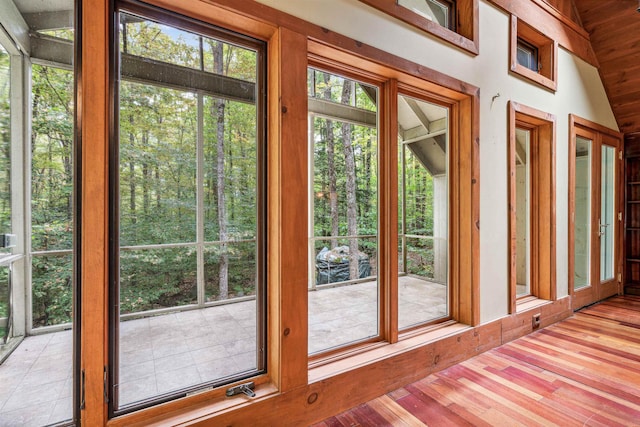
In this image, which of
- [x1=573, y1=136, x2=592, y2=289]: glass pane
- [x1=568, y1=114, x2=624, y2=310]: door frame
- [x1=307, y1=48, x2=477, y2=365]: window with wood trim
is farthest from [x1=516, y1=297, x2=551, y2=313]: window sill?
[x1=573, y1=136, x2=592, y2=289]: glass pane

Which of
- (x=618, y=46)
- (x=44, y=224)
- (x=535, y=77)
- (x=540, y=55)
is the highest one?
(x=618, y=46)

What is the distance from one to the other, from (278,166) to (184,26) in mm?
824

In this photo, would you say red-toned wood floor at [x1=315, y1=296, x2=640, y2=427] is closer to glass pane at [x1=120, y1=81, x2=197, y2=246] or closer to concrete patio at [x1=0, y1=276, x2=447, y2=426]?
concrete patio at [x1=0, y1=276, x2=447, y2=426]

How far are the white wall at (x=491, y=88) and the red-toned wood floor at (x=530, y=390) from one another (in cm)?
45

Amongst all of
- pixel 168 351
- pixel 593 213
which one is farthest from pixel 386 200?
pixel 593 213

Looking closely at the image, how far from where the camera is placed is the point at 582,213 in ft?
12.5

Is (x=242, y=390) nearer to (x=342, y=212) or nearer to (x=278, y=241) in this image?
(x=278, y=241)

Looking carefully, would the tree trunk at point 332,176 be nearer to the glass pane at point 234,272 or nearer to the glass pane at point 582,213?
the glass pane at point 234,272

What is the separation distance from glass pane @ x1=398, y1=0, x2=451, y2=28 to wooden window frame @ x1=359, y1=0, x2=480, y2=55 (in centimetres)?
8

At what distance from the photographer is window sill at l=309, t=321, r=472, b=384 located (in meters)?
1.80

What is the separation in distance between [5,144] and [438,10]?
2.92 metres

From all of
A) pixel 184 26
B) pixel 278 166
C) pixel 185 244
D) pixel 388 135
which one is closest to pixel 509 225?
pixel 388 135

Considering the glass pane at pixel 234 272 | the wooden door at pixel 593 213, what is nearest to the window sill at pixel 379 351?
the glass pane at pixel 234 272

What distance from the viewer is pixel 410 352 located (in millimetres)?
2096
